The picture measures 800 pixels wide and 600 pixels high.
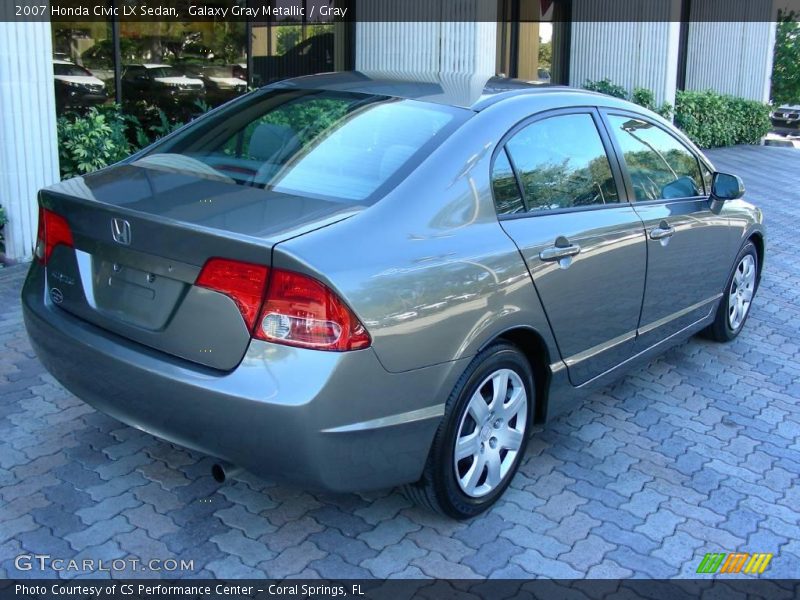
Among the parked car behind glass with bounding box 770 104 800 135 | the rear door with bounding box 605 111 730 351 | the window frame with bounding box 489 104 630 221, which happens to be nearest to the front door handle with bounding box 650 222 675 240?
the rear door with bounding box 605 111 730 351

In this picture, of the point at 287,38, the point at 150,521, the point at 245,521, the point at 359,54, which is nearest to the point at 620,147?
the point at 245,521

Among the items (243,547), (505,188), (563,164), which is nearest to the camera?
(243,547)

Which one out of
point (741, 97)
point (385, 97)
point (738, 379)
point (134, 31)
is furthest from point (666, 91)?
point (385, 97)

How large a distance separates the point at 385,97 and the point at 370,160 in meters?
0.58

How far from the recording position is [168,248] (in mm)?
3035

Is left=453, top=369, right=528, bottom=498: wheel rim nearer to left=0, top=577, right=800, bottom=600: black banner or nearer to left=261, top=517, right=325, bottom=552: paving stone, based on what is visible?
left=0, top=577, right=800, bottom=600: black banner

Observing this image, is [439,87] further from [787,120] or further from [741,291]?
[787,120]

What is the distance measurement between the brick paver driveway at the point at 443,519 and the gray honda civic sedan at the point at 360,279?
0.27 metres

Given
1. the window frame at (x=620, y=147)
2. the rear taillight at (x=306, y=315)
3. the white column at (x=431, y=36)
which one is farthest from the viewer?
the white column at (x=431, y=36)

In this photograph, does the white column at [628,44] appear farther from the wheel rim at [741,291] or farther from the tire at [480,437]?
the tire at [480,437]

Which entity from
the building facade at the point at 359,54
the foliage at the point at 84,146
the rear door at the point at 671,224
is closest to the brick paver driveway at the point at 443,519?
the rear door at the point at 671,224

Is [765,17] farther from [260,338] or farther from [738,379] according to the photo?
[260,338]

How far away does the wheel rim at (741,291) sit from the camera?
5.78 metres

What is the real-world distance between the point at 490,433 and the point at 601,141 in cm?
163
